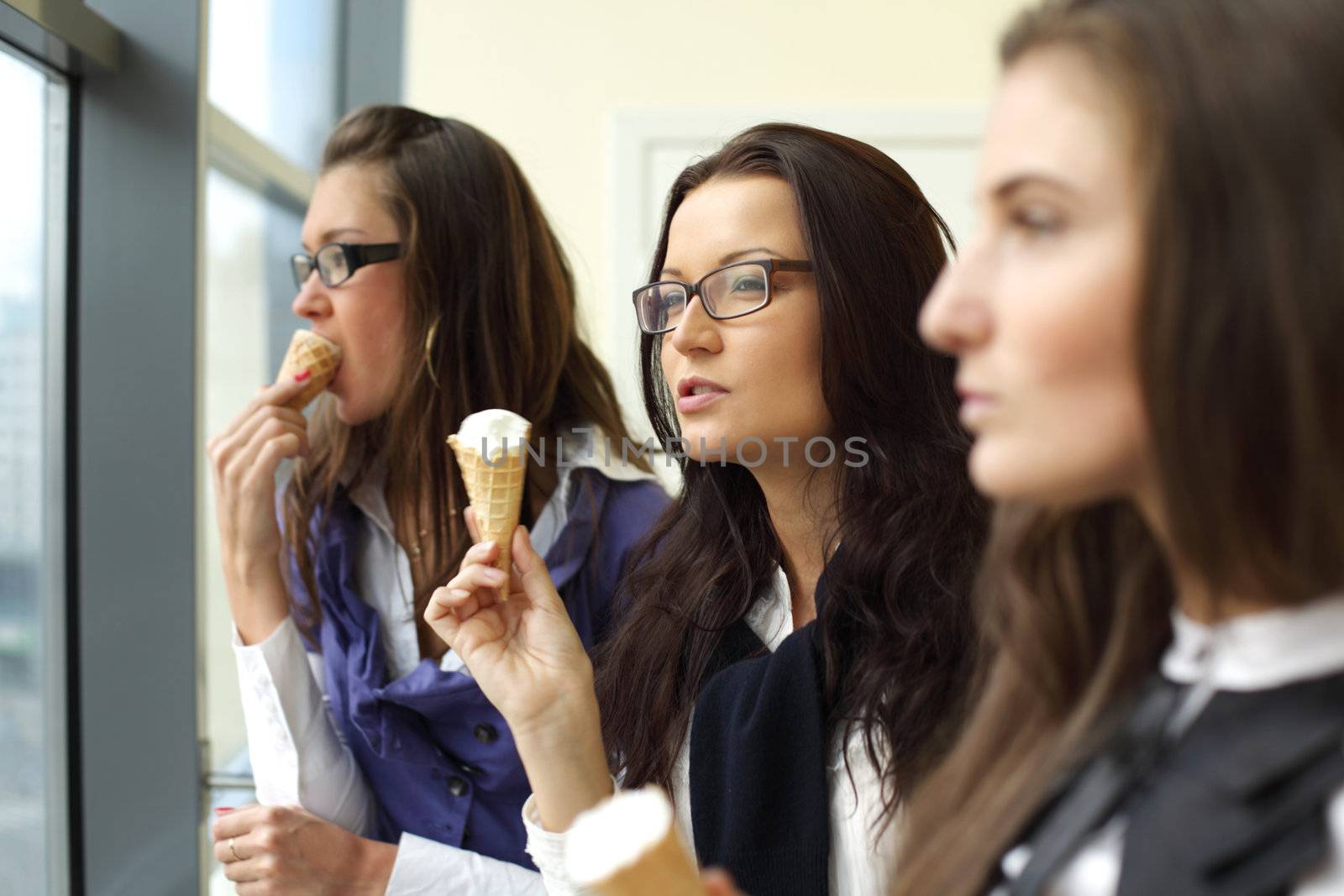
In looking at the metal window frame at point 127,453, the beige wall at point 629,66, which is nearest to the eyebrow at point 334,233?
the metal window frame at point 127,453

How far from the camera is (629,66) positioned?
3453 millimetres

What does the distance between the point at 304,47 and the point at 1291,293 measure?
306 cm

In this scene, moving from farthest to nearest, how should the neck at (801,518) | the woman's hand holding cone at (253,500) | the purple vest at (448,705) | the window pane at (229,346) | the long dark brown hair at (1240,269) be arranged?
the window pane at (229,346), the woman's hand holding cone at (253,500), the purple vest at (448,705), the neck at (801,518), the long dark brown hair at (1240,269)

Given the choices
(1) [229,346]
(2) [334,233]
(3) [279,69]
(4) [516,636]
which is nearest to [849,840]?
(4) [516,636]

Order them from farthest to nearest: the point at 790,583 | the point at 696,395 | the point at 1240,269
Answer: the point at 790,583 < the point at 696,395 < the point at 1240,269

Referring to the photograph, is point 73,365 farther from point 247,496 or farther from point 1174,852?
point 1174,852

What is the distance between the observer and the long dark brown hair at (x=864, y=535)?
4.25ft

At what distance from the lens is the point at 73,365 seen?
194 cm

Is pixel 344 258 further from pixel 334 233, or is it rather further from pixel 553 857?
pixel 553 857

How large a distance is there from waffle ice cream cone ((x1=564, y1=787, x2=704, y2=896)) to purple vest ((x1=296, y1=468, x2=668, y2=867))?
37.9 inches

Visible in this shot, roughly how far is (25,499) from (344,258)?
2.29 ft

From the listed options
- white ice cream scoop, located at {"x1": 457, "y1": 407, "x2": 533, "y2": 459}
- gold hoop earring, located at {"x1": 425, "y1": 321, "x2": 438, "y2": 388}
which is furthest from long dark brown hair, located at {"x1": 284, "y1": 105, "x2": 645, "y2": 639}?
white ice cream scoop, located at {"x1": 457, "y1": 407, "x2": 533, "y2": 459}

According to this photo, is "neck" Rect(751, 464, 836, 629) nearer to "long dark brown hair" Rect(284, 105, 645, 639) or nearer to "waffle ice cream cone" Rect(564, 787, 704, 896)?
"long dark brown hair" Rect(284, 105, 645, 639)

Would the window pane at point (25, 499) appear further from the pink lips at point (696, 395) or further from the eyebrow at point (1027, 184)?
the eyebrow at point (1027, 184)
